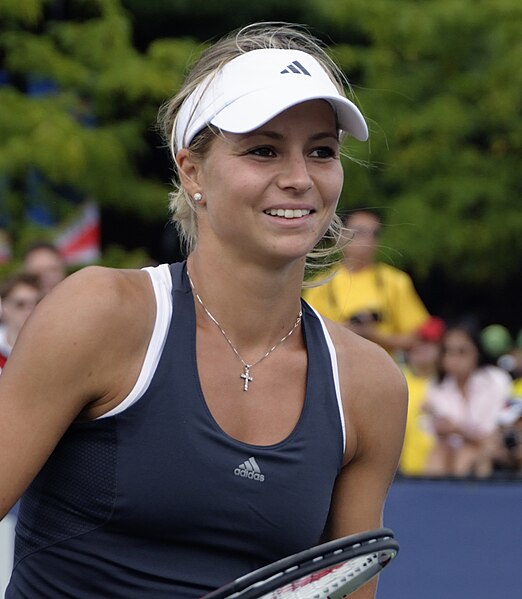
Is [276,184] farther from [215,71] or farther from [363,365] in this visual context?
[363,365]

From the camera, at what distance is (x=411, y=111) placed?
11.1 m

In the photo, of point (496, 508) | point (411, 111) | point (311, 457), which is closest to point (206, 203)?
point (311, 457)

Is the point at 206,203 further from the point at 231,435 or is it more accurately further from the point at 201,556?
the point at 201,556

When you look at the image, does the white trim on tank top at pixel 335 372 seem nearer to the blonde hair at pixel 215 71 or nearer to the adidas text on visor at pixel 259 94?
the blonde hair at pixel 215 71

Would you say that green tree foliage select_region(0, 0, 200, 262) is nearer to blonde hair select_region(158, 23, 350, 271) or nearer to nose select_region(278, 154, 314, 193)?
blonde hair select_region(158, 23, 350, 271)

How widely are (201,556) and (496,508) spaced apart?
3594mm

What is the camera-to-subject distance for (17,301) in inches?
228

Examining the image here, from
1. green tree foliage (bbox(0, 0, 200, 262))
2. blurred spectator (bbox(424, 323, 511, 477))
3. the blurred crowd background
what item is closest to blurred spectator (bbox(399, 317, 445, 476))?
blurred spectator (bbox(424, 323, 511, 477))

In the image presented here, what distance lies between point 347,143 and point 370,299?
2511mm

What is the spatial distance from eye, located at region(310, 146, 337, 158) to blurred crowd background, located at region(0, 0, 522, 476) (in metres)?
6.10

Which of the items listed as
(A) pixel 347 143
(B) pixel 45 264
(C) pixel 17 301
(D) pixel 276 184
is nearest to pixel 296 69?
(D) pixel 276 184

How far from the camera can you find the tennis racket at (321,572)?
1999 mm

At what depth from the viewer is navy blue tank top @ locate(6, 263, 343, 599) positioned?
2.22m

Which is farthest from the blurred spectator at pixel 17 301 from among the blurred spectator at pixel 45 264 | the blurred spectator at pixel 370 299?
the blurred spectator at pixel 370 299
